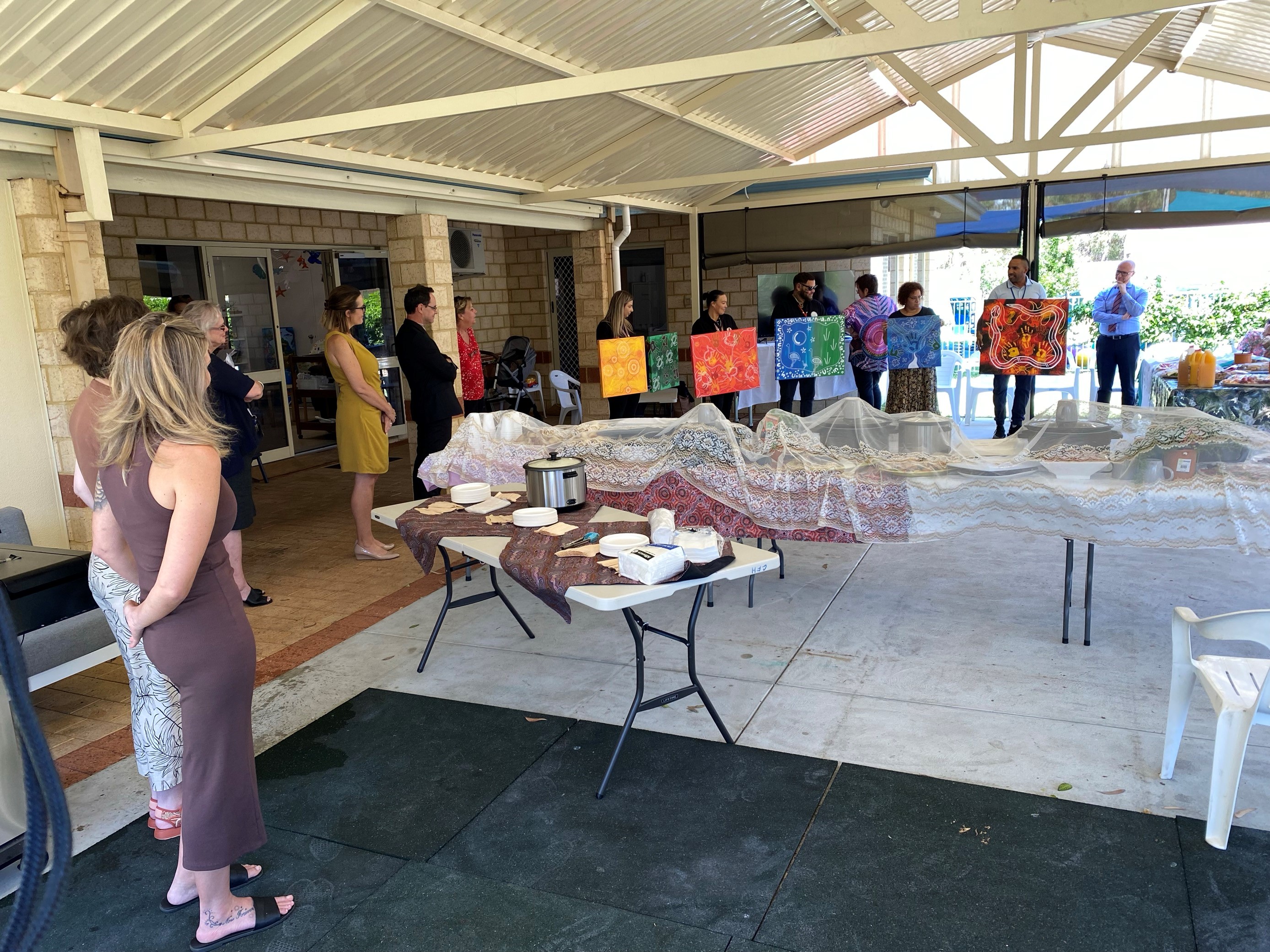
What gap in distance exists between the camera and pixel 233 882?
2580 mm

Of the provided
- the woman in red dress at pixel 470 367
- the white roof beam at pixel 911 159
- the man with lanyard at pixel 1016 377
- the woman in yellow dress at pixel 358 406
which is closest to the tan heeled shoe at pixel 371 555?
the woman in yellow dress at pixel 358 406

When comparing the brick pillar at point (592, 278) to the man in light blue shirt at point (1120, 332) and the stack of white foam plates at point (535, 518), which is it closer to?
the man in light blue shirt at point (1120, 332)

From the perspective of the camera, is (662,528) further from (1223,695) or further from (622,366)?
(622,366)

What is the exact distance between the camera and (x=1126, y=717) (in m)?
3.28

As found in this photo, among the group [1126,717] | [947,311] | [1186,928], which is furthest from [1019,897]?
[947,311]

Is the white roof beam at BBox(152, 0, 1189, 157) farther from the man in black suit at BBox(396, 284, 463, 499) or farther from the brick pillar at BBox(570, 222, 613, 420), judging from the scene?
the brick pillar at BBox(570, 222, 613, 420)

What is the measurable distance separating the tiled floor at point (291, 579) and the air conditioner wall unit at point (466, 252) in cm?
279

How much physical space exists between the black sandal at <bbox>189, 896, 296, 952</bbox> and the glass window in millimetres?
6649

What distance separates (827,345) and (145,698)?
710 cm

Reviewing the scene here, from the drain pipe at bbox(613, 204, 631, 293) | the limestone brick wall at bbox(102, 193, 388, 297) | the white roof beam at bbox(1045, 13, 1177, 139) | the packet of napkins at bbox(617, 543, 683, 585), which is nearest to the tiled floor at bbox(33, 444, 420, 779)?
the packet of napkins at bbox(617, 543, 683, 585)

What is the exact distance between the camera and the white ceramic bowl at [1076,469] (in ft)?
12.7

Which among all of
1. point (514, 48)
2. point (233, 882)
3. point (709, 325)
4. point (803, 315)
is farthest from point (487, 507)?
point (803, 315)

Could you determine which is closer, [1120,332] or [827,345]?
[1120,332]

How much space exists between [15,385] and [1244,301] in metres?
10.8
